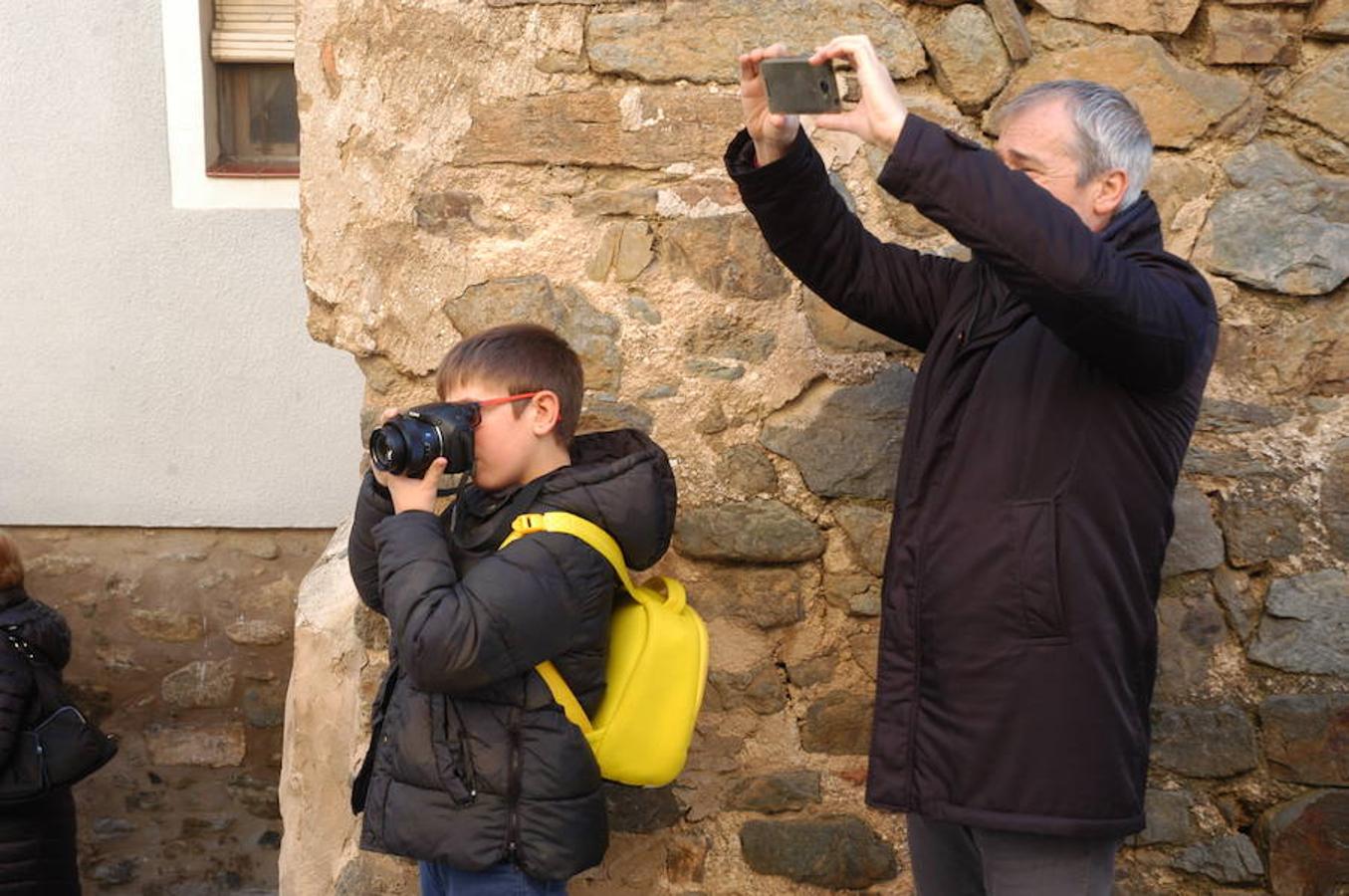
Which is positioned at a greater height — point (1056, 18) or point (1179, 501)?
point (1056, 18)

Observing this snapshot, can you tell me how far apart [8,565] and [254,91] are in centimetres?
183

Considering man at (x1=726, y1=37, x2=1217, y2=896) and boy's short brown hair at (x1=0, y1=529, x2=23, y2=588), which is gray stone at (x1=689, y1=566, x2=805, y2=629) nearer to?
man at (x1=726, y1=37, x2=1217, y2=896)

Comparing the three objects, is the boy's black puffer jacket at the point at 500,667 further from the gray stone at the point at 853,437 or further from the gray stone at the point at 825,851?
the gray stone at the point at 825,851

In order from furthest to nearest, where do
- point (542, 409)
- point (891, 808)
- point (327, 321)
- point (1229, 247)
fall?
point (327, 321) < point (1229, 247) < point (542, 409) < point (891, 808)

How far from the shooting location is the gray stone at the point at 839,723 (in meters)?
2.73

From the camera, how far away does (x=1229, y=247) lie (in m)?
2.61

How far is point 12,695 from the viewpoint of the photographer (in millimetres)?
3779

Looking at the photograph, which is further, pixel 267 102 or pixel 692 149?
pixel 267 102

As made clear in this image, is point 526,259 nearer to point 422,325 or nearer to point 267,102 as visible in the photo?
point 422,325

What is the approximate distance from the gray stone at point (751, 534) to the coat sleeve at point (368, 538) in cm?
58

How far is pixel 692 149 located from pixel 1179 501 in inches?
39.7

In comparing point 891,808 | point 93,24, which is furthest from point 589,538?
point 93,24

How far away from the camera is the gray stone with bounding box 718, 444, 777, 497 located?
2697 millimetres

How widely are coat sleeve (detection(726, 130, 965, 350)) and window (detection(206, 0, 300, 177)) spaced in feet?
9.78
